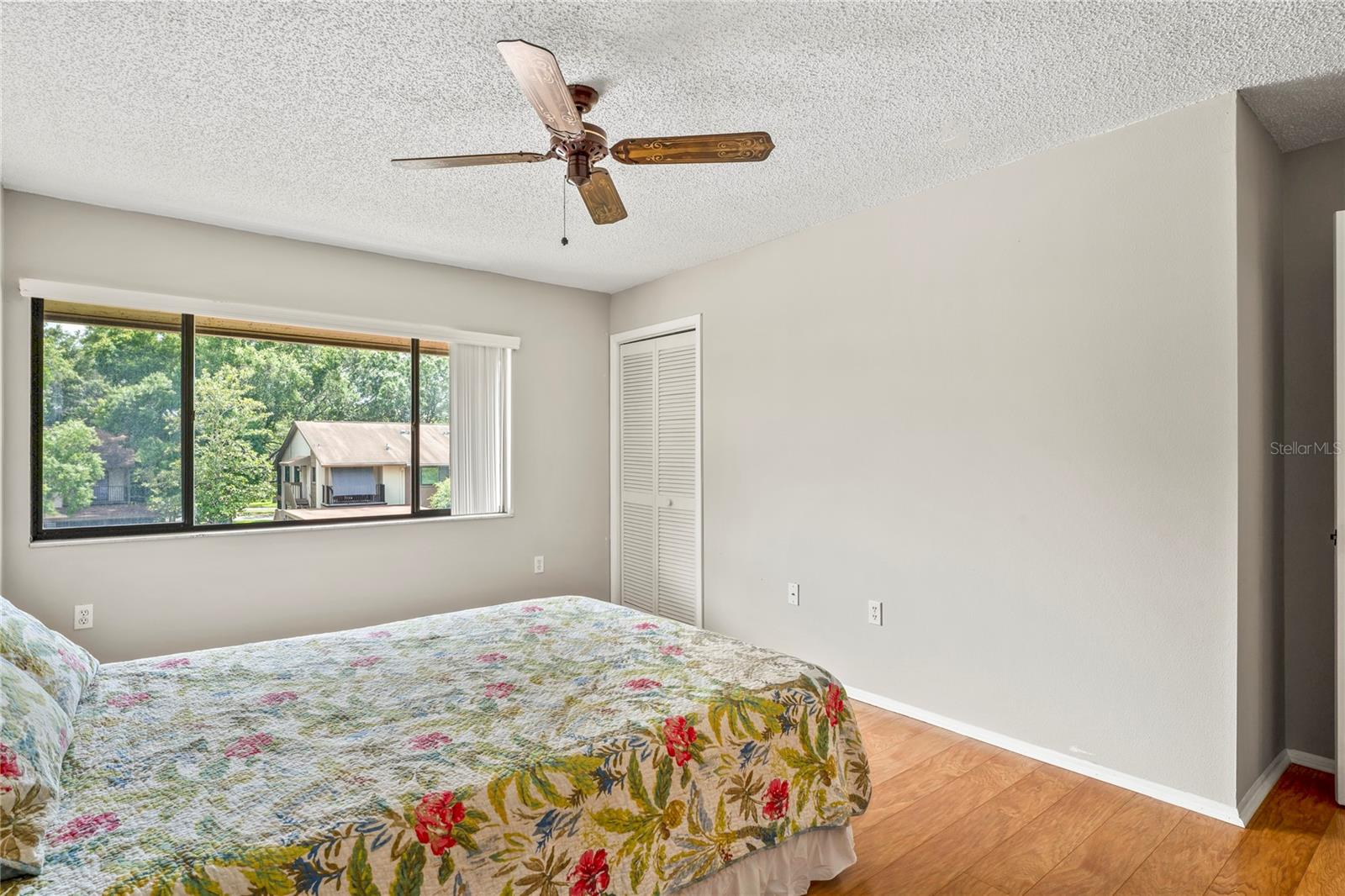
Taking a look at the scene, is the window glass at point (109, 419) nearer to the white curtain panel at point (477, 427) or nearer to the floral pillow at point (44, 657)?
the white curtain panel at point (477, 427)

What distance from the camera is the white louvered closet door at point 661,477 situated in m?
4.31

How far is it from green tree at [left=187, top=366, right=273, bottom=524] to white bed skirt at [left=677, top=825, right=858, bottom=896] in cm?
314

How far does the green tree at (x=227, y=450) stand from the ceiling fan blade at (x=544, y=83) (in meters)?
2.62

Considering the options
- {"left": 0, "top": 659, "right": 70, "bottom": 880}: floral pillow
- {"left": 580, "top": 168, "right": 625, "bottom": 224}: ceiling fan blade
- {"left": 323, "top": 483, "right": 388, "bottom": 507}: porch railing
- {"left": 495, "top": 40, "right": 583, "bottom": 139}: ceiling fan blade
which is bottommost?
{"left": 0, "top": 659, "right": 70, "bottom": 880}: floral pillow

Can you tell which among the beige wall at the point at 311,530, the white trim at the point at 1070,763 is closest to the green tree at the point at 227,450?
the beige wall at the point at 311,530

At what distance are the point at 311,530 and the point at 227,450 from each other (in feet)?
1.91

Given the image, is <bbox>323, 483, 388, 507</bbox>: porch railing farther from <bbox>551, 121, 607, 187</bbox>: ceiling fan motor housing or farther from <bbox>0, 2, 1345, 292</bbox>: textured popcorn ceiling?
<bbox>551, 121, 607, 187</bbox>: ceiling fan motor housing

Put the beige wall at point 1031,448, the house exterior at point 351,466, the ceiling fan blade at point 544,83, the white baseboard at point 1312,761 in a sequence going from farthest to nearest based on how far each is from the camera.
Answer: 1. the house exterior at point 351,466
2. the white baseboard at point 1312,761
3. the beige wall at point 1031,448
4. the ceiling fan blade at point 544,83

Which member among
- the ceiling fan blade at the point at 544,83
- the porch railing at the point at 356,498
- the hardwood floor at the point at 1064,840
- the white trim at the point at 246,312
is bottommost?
the hardwood floor at the point at 1064,840

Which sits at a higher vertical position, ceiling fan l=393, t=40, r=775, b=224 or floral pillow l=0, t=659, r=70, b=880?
ceiling fan l=393, t=40, r=775, b=224

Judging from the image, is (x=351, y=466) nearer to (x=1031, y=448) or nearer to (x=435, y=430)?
(x=435, y=430)

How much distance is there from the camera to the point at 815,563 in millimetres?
3496

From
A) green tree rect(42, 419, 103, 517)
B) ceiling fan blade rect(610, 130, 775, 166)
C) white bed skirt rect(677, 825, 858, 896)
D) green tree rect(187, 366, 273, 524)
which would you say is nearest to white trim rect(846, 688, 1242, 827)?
white bed skirt rect(677, 825, 858, 896)

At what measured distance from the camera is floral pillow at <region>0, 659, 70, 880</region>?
3.53ft
